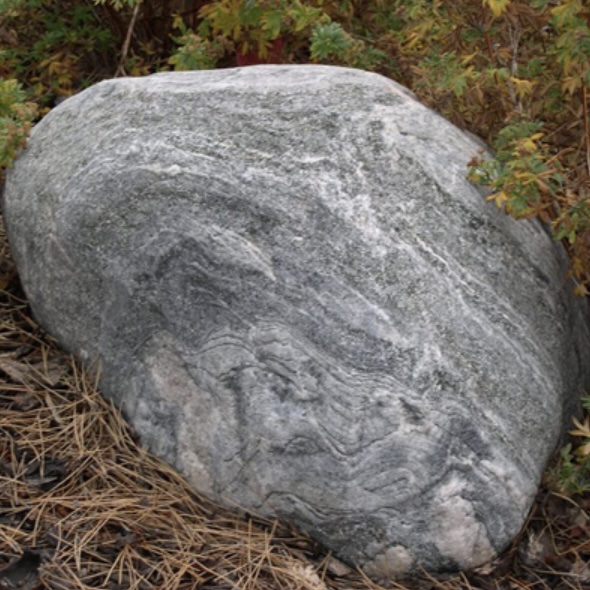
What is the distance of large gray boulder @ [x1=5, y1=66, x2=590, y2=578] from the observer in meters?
2.77

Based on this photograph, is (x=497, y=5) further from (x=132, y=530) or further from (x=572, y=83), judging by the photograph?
(x=132, y=530)

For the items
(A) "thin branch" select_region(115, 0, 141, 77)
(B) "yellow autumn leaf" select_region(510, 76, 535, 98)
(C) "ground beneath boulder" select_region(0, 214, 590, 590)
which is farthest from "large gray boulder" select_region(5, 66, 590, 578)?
(A) "thin branch" select_region(115, 0, 141, 77)

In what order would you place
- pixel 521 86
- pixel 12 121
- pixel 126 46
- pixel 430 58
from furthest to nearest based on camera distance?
pixel 126 46 < pixel 12 121 < pixel 430 58 < pixel 521 86

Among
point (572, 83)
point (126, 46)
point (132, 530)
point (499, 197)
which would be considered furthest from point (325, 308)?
point (126, 46)

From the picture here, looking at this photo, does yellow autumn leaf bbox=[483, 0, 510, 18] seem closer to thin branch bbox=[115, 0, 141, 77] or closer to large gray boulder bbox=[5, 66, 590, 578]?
large gray boulder bbox=[5, 66, 590, 578]

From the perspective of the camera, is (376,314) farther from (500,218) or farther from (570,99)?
(570,99)

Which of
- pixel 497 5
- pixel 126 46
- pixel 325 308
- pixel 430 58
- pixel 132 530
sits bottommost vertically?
pixel 132 530

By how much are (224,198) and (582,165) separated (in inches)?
38.9

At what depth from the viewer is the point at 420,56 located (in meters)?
3.69

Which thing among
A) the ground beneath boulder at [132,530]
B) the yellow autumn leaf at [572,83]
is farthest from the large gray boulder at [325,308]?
the yellow autumn leaf at [572,83]

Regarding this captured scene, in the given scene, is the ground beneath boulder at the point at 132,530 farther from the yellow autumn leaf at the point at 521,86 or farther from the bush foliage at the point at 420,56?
the yellow autumn leaf at the point at 521,86

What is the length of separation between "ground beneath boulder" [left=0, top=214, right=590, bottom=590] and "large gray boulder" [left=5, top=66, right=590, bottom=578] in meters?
0.06

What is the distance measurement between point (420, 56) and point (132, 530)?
1812 millimetres

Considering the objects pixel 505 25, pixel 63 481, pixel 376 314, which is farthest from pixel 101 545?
pixel 505 25
